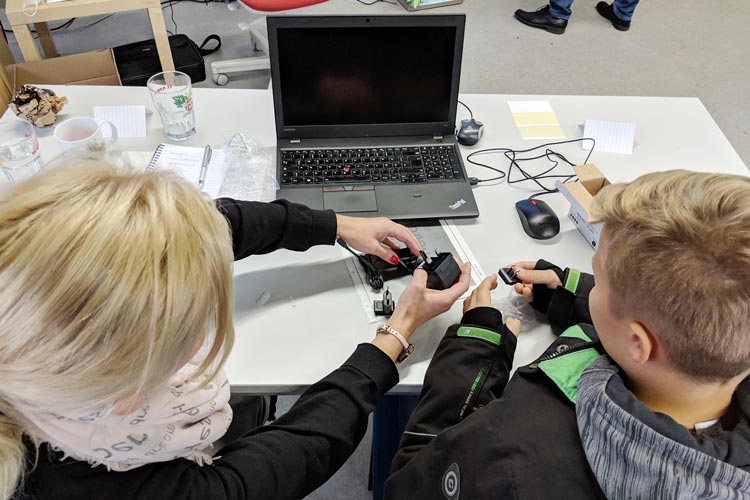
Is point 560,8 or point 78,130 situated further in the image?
point 560,8

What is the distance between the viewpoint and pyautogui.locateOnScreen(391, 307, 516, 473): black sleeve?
80 cm

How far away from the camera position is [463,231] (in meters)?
1.08

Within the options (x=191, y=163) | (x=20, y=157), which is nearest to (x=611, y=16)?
(x=191, y=163)

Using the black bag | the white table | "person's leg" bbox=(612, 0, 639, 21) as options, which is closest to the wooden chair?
the black bag

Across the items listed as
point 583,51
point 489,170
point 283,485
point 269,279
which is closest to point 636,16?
point 583,51

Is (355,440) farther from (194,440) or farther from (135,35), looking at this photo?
(135,35)

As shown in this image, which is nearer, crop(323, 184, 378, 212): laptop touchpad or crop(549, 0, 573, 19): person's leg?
crop(323, 184, 378, 212): laptop touchpad

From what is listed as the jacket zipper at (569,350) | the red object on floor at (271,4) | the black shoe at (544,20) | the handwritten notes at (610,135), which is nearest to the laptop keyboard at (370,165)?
the handwritten notes at (610,135)

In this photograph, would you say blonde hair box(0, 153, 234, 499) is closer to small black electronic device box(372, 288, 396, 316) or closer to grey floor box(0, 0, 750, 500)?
A: small black electronic device box(372, 288, 396, 316)

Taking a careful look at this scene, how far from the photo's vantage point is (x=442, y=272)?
0.93m

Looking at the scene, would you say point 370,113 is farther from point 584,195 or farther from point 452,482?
point 452,482

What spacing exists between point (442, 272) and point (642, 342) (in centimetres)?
36

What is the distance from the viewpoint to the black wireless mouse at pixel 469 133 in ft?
4.16

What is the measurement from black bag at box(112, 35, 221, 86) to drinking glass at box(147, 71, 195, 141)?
114cm
